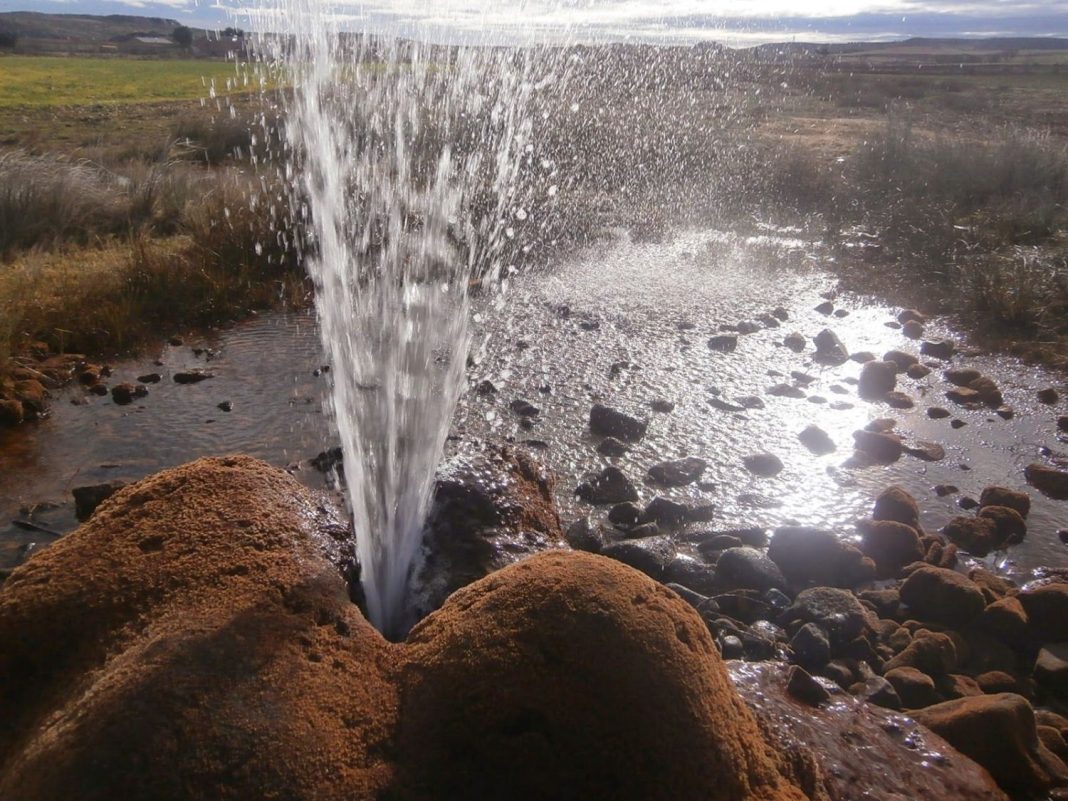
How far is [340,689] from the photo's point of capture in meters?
1.74

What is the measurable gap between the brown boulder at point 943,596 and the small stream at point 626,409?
559 millimetres

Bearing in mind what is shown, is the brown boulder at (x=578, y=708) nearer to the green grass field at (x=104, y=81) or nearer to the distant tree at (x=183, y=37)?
the green grass field at (x=104, y=81)

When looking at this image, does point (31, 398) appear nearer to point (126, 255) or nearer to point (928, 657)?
point (126, 255)

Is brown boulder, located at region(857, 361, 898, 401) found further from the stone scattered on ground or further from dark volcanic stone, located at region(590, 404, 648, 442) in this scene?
the stone scattered on ground

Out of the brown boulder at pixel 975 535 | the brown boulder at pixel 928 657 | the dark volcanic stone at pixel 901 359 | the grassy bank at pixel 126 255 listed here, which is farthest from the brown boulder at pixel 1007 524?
the grassy bank at pixel 126 255

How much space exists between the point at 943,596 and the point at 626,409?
2180 mm

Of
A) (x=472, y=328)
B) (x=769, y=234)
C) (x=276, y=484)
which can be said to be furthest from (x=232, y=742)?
(x=769, y=234)

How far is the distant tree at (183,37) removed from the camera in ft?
180

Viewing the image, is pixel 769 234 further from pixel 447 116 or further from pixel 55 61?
pixel 55 61

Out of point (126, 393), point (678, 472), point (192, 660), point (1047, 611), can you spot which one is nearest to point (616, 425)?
point (678, 472)

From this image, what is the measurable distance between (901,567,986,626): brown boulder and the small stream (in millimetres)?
559

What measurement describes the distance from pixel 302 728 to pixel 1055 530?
12.6 ft

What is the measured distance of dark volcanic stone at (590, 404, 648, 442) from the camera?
183 inches

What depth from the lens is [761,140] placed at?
49.6ft
